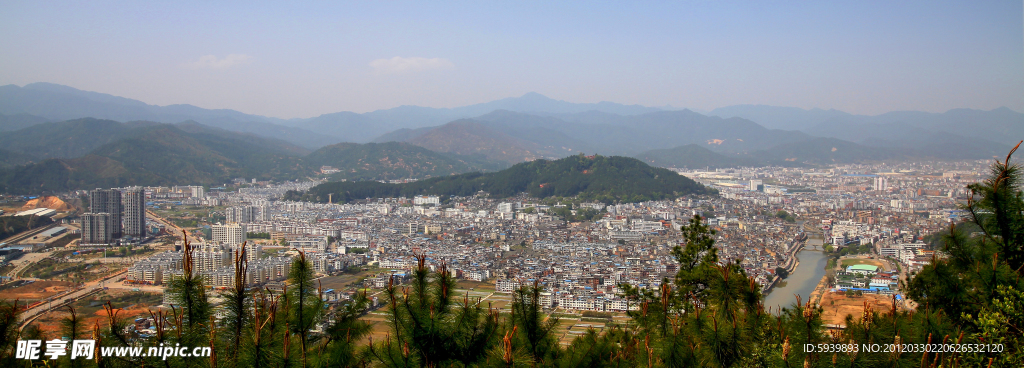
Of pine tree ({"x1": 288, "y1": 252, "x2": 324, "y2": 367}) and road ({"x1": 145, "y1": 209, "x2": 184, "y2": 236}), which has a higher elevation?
pine tree ({"x1": 288, "y1": 252, "x2": 324, "y2": 367})

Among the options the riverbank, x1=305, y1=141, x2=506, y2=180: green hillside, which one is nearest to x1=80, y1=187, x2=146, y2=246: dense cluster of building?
the riverbank

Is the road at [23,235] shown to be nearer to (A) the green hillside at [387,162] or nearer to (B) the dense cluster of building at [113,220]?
(B) the dense cluster of building at [113,220]

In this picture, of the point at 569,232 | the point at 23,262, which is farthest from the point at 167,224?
the point at 569,232

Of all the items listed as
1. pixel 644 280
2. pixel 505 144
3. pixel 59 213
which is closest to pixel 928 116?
pixel 505 144

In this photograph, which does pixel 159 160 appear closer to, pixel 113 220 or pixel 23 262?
pixel 113 220

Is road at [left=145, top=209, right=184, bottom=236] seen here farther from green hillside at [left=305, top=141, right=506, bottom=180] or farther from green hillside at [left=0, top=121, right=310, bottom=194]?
green hillside at [left=305, top=141, right=506, bottom=180]

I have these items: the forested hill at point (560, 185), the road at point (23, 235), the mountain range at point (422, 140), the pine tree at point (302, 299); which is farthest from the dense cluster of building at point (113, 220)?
the pine tree at point (302, 299)
